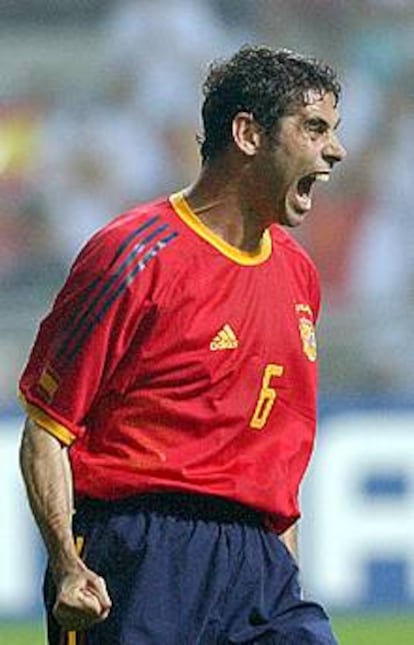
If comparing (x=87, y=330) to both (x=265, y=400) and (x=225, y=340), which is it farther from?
(x=265, y=400)

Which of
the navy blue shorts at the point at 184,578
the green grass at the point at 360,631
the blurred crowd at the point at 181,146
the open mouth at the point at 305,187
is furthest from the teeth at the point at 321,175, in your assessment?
Answer: the blurred crowd at the point at 181,146

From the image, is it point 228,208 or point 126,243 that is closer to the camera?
point 126,243

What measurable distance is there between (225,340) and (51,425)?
39 cm

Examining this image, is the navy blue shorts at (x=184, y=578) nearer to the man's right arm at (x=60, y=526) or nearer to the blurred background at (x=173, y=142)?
the man's right arm at (x=60, y=526)

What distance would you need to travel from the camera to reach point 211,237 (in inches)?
190

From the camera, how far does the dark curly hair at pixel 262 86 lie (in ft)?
16.0

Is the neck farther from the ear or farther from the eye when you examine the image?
the eye

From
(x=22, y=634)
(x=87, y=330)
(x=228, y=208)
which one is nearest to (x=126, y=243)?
(x=87, y=330)

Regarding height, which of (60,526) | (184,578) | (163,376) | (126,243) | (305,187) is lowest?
(184,578)

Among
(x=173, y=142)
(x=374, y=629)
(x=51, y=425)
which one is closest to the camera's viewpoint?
(x=51, y=425)

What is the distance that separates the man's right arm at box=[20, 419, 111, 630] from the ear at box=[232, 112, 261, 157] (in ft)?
2.38

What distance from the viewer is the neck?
487 cm

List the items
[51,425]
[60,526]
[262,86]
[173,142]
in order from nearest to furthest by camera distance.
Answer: [60,526] < [51,425] < [262,86] < [173,142]

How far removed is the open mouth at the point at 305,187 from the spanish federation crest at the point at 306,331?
0.73 ft
